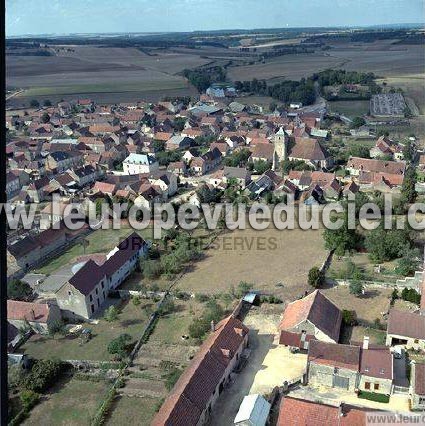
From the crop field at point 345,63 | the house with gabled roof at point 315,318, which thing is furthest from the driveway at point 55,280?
the crop field at point 345,63

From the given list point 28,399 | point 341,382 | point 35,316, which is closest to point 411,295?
point 341,382

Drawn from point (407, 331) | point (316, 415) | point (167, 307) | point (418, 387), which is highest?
point (407, 331)

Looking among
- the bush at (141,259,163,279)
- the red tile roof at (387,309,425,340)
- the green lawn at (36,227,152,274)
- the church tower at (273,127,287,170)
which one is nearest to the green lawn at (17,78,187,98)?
the church tower at (273,127,287,170)

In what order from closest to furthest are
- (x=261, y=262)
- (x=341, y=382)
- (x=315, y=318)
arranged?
(x=341, y=382)
(x=315, y=318)
(x=261, y=262)

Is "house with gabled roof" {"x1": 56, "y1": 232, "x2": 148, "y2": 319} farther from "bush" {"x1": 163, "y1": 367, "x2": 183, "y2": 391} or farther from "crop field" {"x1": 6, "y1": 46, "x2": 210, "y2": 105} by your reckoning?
"crop field" {"x1": 6, "y1": 46, "x2": 210, "y2": 105}

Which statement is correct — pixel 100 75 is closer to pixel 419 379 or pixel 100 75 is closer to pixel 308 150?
pixel 308 150

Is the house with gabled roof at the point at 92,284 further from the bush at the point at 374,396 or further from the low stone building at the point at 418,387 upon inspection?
the low stone building at the point at 418,387
